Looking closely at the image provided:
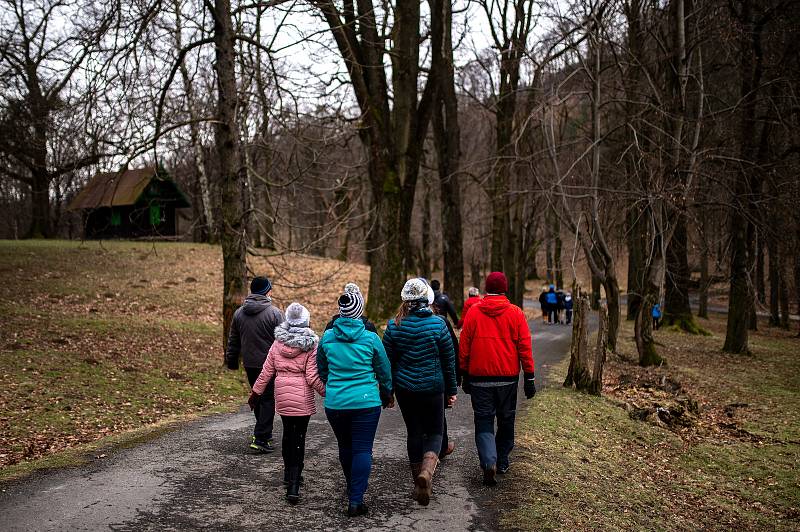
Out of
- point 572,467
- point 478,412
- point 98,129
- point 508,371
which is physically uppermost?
point 98,129

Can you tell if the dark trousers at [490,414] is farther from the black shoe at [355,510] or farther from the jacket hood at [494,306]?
the black shoe at [355,510]

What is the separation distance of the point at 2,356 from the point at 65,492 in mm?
7055

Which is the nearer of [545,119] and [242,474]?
[242,474]

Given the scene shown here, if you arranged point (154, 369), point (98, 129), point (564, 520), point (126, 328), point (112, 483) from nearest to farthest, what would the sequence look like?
point (564, 520), point (112, 483), point (98, 129), point (154, 369), point (126, 328)

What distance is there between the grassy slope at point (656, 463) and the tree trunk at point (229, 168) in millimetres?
6225

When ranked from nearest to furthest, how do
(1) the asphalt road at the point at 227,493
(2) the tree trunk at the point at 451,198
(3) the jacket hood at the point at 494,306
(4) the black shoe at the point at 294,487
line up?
(1) the asphalt road at the point at 227,493 < (4) the black shoe at the point at 294,487 < (3) the jacket hood at the point at 494,306 < (2) the tree trunk at the point at 451,198

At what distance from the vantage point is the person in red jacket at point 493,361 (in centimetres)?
706

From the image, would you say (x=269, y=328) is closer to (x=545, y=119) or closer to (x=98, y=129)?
(x=98, y=129)

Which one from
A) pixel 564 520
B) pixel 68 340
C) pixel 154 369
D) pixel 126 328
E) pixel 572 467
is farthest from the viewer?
pixel 126 328

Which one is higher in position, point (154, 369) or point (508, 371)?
point (508, 371)

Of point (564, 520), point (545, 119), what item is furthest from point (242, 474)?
point (545, 119)

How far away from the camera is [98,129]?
1177 cm

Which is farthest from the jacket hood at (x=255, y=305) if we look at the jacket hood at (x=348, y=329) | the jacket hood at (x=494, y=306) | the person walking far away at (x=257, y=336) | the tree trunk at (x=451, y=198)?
the tree trunk at (x=451, y=198)

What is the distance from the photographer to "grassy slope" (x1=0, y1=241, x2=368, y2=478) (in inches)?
381
